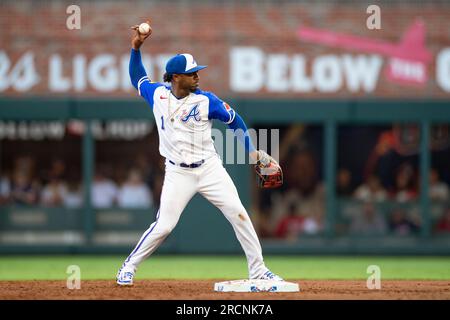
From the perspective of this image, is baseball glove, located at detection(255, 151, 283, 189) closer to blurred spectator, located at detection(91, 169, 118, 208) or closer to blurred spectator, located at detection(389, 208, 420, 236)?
blurred spectator, located at detection(91, 169, 118, 208)

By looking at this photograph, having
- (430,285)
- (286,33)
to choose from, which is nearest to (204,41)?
(286,33)

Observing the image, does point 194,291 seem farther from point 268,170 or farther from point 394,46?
point 394,46

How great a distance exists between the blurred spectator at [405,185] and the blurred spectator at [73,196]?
5.18 meters

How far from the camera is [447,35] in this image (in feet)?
52.9

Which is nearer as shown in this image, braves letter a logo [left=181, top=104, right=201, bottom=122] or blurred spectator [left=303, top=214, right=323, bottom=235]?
braves letter a logo [left=181, top=104, right=201, bottom=122]

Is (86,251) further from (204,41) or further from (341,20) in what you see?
(341,20)

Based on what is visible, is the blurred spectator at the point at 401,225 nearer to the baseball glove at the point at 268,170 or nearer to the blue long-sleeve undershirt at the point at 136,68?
the baseball glove at the point at 268,170

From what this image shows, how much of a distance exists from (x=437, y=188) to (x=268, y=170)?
802 cm

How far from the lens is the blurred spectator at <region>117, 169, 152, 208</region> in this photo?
15797 millimetres

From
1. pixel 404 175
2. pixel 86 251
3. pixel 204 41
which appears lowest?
pixel 86 251

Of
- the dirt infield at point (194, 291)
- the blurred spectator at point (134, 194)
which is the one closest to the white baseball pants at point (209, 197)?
the dirt infield at point (194, 291)

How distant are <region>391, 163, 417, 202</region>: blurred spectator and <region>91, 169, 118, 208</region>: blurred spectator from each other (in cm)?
464

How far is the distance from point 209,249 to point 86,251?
198cm

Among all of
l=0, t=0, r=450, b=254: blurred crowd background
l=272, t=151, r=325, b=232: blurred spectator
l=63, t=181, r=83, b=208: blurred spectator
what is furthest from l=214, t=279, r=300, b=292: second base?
l=63, t=181, r=83, b=208: blurred spectator
